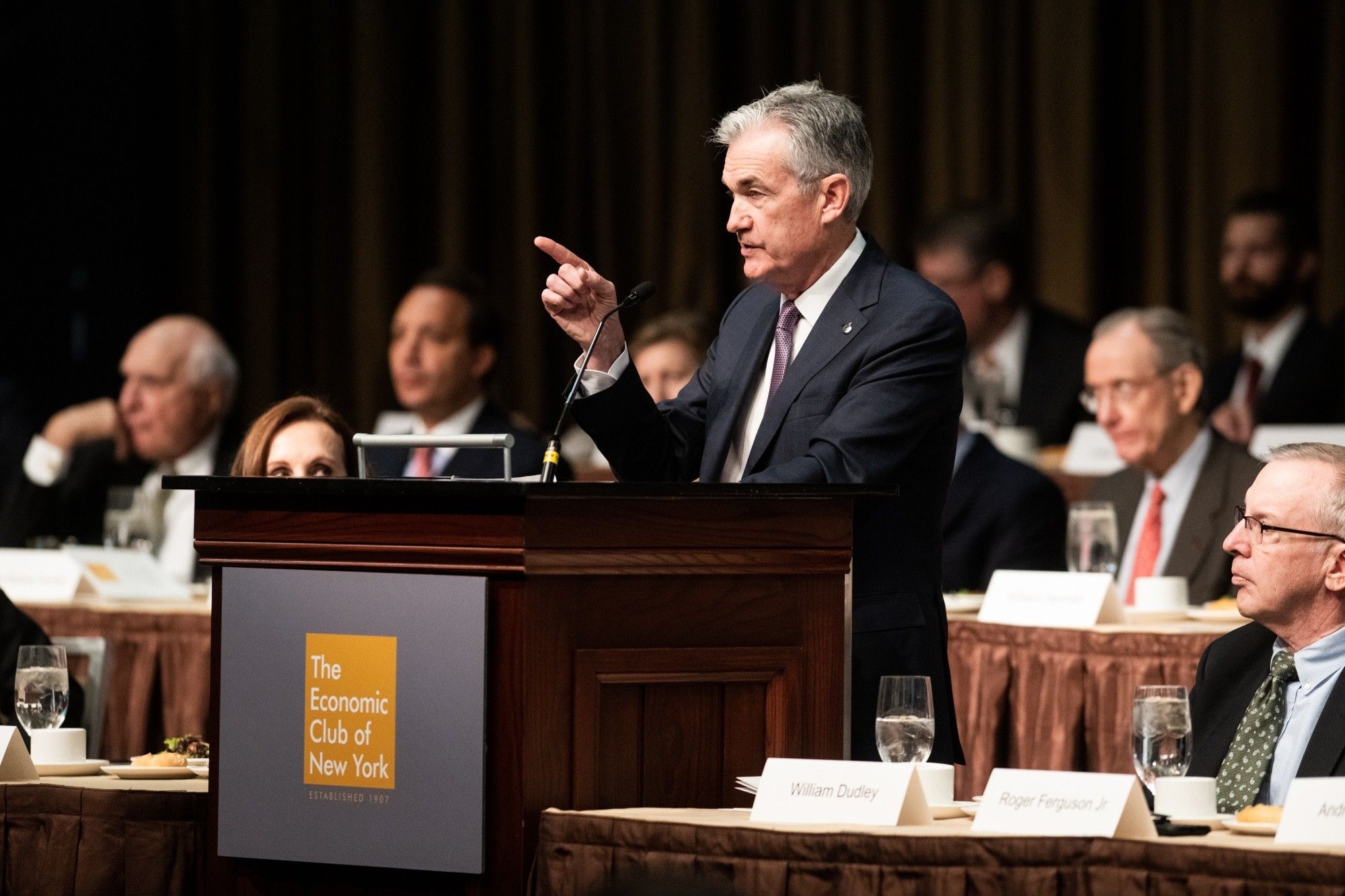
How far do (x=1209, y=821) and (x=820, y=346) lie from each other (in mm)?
999

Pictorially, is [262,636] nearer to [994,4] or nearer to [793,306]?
[793,306]

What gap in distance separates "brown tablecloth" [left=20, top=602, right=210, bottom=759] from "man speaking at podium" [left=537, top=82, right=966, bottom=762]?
2.34 meters

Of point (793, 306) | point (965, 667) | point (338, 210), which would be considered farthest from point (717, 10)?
point (793, 306)

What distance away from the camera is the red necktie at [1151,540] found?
570cm

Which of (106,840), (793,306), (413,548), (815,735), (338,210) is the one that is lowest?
(106,840)

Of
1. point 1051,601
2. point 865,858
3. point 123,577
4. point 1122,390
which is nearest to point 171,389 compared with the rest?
point 123,577

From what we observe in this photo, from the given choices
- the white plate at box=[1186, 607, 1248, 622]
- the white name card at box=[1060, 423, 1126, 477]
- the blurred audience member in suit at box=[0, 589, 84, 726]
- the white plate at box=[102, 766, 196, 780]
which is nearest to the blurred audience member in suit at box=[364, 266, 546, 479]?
the white name card at box=[1060, 423, 1126, 477]

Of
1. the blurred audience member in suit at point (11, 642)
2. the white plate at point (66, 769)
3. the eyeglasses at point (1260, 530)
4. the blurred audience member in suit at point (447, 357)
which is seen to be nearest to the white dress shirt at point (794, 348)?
the eyeglasses at point (1260, 530)

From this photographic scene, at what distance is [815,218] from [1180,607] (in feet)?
6.83

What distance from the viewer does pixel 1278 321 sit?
793cm

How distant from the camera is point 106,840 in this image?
9.15 ft

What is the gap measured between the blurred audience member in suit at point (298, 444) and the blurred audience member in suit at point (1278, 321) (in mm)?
4475

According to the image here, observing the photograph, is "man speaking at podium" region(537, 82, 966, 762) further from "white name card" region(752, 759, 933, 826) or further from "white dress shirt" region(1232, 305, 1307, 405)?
"white dress shirt" region(1232, 305, 1307, 405)

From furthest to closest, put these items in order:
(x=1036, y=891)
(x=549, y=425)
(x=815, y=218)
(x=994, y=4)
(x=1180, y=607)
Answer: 1. (x=549, y=425)
2. (x=994, y=4)
3. (x=1180, y=607)
4. (x=815, y=218)
5. (x=1036, y=891)
